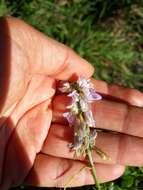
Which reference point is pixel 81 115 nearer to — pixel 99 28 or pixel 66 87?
pixel 66 87

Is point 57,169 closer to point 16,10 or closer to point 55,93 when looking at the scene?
point 55,93

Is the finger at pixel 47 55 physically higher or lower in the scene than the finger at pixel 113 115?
higher

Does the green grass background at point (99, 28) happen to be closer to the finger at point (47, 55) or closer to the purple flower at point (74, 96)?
the finger at point (47, 55)

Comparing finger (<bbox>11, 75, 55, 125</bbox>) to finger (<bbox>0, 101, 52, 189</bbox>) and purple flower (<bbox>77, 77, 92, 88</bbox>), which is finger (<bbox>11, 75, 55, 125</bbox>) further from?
purple flower (<bbox>77, 77, 92, 88</bbox>)

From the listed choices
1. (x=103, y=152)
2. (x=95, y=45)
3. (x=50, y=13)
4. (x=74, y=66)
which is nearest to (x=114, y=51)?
(x=95, y=45)

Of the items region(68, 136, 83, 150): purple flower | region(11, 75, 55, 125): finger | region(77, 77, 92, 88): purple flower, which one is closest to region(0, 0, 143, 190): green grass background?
region(11, 75, 55, 125): finger

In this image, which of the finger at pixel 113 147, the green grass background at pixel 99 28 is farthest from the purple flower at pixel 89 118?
the green grass background at pixel 99 28

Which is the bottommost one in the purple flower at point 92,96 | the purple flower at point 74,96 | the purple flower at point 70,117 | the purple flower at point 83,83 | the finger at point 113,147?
the finger at point 113,147

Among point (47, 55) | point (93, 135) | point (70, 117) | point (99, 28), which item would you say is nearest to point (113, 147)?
point (93, 135)
